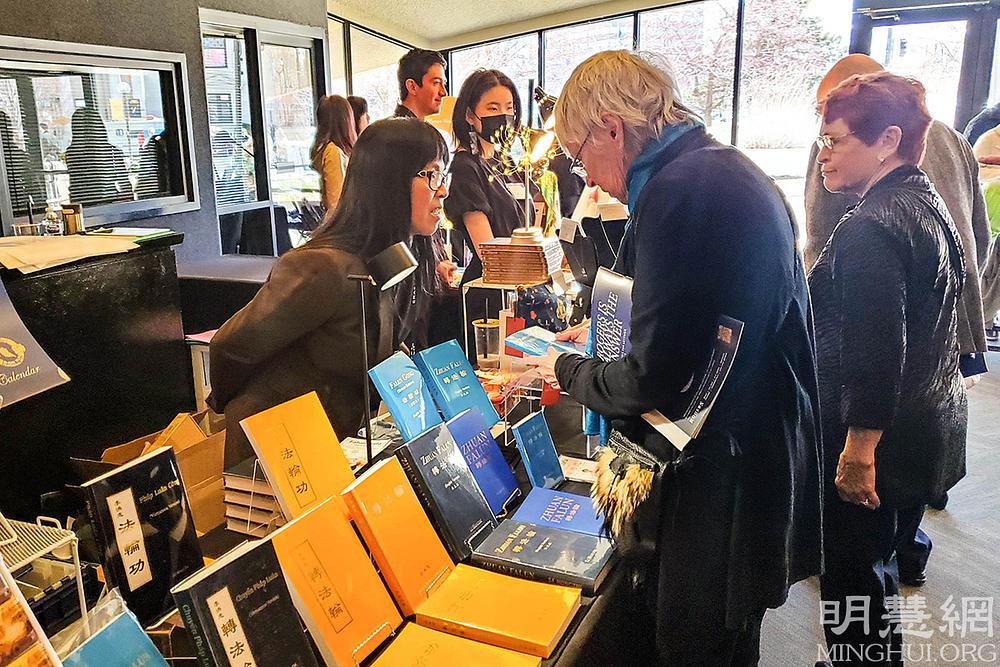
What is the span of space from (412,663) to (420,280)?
45.3 inches

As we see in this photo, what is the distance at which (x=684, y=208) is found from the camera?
111 cm

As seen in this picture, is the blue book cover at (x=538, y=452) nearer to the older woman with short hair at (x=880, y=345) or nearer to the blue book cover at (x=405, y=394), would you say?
the blue book cover at (x=405, y=394)

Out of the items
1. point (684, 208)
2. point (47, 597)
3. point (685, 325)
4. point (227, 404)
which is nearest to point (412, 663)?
point (47, 597)

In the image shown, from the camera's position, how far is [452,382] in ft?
5.39

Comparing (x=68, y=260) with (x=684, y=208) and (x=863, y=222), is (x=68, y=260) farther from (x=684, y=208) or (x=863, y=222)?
(x=863, y=222)

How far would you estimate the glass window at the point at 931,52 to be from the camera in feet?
17.3

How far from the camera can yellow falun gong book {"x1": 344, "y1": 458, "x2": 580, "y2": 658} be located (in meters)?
1.13

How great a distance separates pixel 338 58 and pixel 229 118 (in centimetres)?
266

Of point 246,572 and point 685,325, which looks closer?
point 246,572

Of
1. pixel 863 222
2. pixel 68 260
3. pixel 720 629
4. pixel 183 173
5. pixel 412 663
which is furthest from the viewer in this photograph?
pixel 183 173

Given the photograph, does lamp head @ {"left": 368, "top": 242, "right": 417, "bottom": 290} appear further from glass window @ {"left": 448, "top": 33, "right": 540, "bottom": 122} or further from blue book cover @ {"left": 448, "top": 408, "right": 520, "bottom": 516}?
glass window @ {"left": 448, "top": 33, "right": 540, "bottom": 122}

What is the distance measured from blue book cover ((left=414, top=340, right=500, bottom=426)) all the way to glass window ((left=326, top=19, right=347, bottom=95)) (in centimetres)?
597

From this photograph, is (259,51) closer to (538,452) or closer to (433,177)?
(433,177)

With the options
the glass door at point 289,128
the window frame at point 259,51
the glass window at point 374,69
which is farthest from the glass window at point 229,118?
the glass window at point 374,69
